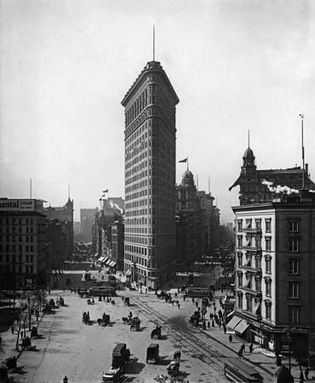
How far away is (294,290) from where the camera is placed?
5462 centimetres

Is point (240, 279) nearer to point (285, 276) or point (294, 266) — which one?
point (285, 276)

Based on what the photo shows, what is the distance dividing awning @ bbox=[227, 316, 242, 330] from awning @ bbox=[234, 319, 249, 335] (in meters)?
0.53

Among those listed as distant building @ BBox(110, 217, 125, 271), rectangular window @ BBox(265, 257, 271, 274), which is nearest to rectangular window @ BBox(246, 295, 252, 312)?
rectangular window @ BBox(265, 257, 271, 274)

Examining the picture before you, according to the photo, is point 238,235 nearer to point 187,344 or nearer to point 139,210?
point 187,344

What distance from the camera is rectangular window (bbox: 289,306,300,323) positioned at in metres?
54.1

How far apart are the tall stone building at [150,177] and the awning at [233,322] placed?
49786 millimetres

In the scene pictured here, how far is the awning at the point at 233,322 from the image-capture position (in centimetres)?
6247

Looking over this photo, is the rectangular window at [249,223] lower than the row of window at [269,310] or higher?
higher

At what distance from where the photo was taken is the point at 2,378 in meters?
42.1

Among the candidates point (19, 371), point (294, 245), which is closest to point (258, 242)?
point (294, 245)

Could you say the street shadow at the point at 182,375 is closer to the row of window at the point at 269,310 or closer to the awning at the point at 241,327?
the row of window at the point at 269,310

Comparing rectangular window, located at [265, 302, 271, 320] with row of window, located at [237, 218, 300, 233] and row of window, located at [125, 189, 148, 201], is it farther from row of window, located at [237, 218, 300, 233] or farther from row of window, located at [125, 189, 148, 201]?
row of window, located at [125, 189, 148, 201]

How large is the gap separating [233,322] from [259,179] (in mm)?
101082

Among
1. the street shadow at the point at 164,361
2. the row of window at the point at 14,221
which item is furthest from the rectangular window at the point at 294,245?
the row of window at the point at 14,221
